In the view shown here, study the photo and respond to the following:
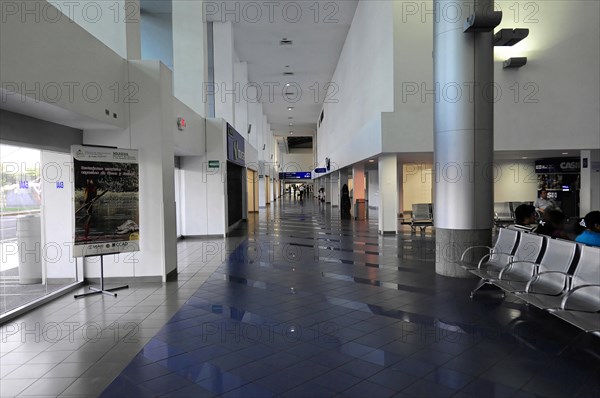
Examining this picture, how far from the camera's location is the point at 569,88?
11.5m

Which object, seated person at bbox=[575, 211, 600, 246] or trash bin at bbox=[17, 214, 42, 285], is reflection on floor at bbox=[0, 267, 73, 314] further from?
seated person at bbox=[575, 211, 600, 246]

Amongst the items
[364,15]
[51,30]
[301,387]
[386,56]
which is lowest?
[301,387]

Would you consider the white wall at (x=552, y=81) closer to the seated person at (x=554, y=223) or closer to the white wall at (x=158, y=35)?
the seated person at (x=554, y=223)

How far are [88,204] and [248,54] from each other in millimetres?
16024

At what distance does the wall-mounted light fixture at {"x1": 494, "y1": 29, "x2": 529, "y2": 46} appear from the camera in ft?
34.1

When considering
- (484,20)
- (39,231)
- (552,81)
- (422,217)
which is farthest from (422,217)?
(39,231)

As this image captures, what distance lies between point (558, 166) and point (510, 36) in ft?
25.0

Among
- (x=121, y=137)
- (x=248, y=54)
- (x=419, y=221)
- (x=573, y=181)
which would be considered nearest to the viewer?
(x=121, y=137)

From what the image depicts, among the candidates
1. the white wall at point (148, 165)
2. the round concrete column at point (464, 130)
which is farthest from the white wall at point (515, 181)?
the white wall at point (148, 165)

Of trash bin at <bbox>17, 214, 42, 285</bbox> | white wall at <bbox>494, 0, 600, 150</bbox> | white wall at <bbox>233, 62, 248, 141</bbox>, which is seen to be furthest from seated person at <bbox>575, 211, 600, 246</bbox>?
white wall at <bbox>233, 62, 248, 141</bbox>

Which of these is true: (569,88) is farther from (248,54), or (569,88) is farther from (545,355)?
(248,54)

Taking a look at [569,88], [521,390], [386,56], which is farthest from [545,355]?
[569,88]

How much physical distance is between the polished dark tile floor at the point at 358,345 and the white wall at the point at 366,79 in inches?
266

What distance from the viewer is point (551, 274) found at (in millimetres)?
4559
